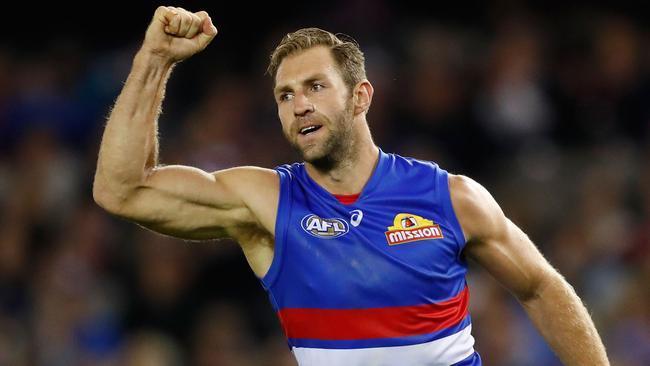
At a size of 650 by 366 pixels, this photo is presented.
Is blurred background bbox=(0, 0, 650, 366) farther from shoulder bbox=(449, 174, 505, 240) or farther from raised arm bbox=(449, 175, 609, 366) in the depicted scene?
shoulder bbox=(449, 174, 505, 240)

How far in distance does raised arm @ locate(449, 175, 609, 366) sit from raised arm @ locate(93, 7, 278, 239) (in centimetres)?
84

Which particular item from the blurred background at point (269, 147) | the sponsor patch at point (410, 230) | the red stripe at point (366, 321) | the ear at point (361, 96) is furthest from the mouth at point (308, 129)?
the blurred background at point (269, 147)

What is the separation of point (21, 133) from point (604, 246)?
5.41 meters

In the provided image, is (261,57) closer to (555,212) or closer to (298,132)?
(555,212)

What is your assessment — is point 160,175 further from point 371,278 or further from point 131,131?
point 371,278

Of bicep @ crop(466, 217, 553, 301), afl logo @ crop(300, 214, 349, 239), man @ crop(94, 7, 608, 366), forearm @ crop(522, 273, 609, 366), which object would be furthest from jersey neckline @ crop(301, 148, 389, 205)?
forearm @ crop(522, 273, 609, 366)

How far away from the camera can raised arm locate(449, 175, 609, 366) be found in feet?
16.3

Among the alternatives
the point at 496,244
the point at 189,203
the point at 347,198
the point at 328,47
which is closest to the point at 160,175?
the point at 189,203

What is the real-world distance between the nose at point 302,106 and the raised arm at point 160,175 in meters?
0.36

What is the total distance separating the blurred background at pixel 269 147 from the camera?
9.02 meters

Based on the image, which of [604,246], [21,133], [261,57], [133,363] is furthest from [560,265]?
[21,133]

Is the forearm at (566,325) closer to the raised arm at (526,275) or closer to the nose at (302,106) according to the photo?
the raised arm at (526,275)

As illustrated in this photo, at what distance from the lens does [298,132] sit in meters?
4.86

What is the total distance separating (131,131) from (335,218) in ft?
3.00
